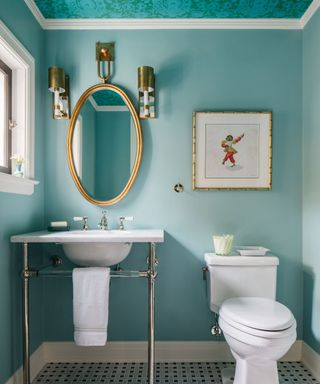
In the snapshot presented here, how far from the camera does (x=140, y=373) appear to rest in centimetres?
229

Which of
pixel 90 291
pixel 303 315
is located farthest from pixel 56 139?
pixel 303 315

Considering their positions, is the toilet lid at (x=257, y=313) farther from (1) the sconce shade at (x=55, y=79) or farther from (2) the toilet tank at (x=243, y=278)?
(1) the sconce shade at (x=55, y=79)

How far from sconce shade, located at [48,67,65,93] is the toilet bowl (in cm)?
168

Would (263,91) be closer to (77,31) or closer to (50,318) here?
(77,31)

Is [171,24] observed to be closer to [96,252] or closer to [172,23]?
[172,23]

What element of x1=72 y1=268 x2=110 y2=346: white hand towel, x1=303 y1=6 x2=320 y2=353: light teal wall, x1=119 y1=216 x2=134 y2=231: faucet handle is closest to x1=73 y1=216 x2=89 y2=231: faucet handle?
x1=119 y1=216 x2=134 y2=231: faucet handle

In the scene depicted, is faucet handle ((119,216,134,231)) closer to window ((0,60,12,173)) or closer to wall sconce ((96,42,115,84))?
window ((0,60,12,173))

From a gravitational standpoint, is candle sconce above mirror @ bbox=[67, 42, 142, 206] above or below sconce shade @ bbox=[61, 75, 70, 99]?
below

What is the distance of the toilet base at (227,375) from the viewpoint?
7.07 feet

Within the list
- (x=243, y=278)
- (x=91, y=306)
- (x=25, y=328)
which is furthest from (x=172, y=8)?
(x=25, y=328)

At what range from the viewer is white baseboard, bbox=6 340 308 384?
2451 millimetres

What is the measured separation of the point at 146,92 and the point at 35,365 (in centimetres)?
186

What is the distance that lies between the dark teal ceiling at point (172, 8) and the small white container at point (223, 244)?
1.43 metres

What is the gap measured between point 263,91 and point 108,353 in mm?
2050
